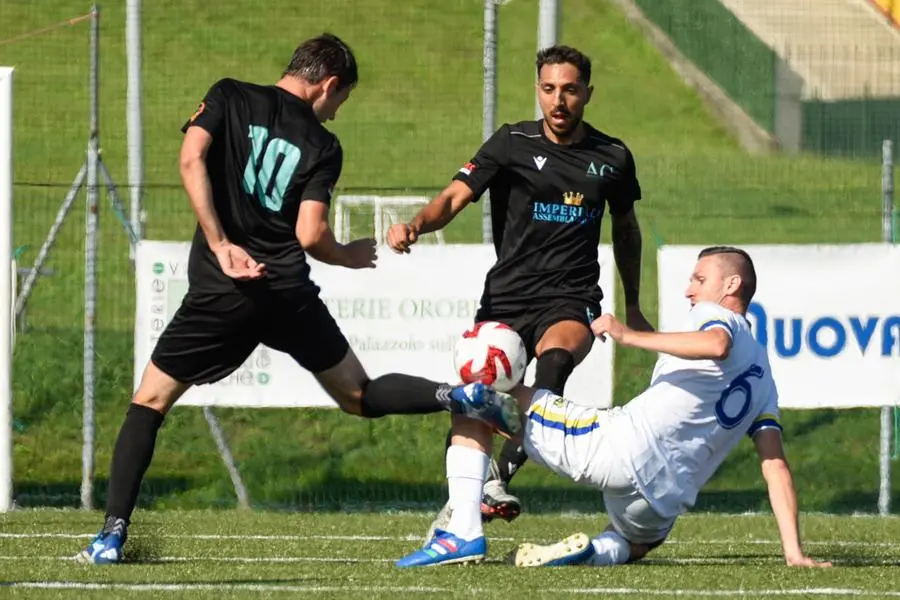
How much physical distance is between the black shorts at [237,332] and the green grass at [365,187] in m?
3.47

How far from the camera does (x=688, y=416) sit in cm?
712

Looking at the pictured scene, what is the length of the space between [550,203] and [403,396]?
1.37 m

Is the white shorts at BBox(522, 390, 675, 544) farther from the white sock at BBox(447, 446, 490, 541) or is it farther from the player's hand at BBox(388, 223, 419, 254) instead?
the player's hand at BBox(388, 223, 419, 254)

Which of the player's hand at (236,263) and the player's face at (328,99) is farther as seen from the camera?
the player's face at (328,99)

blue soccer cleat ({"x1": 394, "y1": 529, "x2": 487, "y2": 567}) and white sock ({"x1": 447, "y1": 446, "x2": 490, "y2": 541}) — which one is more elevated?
white sock ({"x1": 447, "y1": 446, "x2": 490, "y2": 541})

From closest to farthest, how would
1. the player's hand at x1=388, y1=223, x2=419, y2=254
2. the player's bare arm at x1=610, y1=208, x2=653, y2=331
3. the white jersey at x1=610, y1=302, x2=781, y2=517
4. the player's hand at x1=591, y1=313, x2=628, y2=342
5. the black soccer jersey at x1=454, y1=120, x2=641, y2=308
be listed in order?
the player's hand at x1=591, y1=313, x2=628, y2=342, the white jersey at x1=610, y1=302, x2=781, y2=517, the player's hand at x1=388, y1=223, x2=419, y2=254, the black soccer jersey at x1=454, y1=120, x2=641, y2=308, the player's bare arm at x1=610, y1=208, x2=653, y2=331

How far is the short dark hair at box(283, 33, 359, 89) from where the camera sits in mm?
7477

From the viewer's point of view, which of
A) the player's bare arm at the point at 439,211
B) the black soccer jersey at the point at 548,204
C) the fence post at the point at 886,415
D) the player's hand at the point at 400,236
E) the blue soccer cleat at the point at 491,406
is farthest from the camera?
the fence post at the point at 886,415

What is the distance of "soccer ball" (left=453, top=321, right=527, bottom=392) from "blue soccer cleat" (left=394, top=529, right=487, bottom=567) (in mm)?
591

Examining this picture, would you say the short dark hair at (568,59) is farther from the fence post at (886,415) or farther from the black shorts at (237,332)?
the fence post at (886,415)

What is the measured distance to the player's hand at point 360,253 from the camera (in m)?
7.30

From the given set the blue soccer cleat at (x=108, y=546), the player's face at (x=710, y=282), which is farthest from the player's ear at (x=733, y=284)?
the blue soccer cleat at (x=108, y=546)

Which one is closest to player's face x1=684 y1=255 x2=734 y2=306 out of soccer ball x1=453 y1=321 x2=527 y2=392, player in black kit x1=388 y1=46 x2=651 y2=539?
soccer ball x1=453 y1=321 x2=527 y2=392

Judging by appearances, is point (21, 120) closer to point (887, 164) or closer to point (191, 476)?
point (191, 476)
